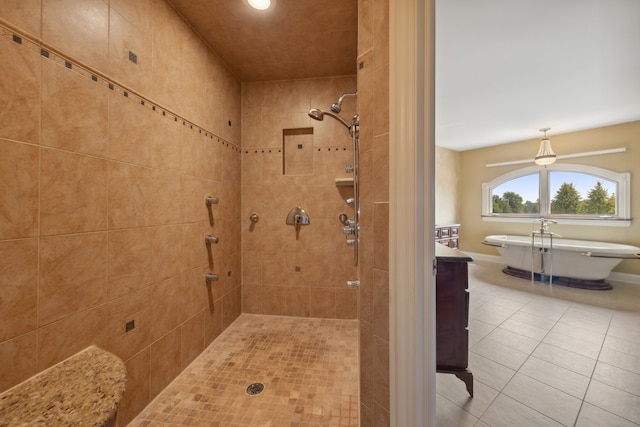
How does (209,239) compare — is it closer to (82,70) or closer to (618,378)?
(82,70)

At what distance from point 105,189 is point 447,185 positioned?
5.64 metres

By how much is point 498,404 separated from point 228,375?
→ 1709mm

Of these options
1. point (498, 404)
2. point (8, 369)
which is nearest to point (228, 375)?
point (8, 369)

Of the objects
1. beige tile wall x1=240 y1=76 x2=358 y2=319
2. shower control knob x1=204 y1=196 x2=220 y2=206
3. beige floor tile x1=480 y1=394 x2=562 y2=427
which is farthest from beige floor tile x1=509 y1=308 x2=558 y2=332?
shower control knob x1=204 y1=196 x2=220 y2=206

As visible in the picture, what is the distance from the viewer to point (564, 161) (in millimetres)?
4109

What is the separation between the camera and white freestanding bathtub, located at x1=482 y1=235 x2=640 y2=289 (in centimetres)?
325

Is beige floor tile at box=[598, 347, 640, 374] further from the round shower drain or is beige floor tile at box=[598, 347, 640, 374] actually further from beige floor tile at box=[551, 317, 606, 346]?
the round shower drain

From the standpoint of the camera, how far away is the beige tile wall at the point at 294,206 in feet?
7.77

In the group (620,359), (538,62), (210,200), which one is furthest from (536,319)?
(210,200)

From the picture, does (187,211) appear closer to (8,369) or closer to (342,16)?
(8,369)

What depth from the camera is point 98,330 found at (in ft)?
3.64

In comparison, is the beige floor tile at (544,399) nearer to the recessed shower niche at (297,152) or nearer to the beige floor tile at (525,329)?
the beige floor tile at (525,329)

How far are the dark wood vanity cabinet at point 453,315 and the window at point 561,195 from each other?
4470 millimetres

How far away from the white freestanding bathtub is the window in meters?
0.50
